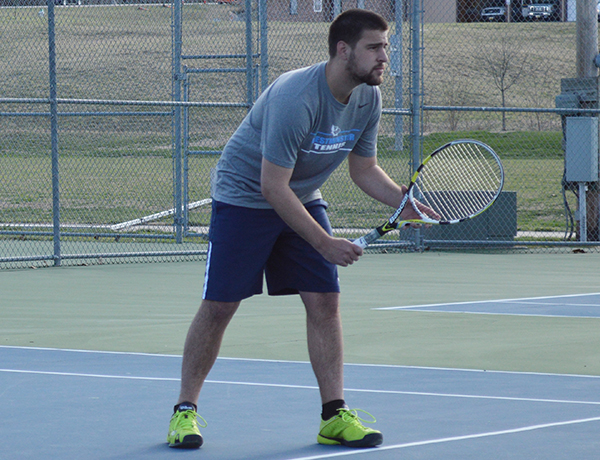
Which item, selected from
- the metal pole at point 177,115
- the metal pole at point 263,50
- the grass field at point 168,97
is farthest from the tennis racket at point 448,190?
the grass field at point 168,97

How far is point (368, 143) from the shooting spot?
481 centimetres

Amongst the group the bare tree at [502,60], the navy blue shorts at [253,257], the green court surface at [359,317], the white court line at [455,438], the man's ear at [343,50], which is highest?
the bare tree at [502,60]

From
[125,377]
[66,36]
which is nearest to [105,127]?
[66,36]

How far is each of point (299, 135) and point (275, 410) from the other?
1478 millimetres

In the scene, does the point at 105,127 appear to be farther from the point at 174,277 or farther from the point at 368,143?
the point at 368,143

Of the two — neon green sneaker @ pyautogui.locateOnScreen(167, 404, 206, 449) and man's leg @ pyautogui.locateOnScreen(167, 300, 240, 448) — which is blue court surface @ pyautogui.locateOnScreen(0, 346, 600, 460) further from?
man's leg @ pyautogui.locateOnScreen(167, 300, 240, 448)

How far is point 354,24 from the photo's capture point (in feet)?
14.0

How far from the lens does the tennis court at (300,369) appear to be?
4.54 meters

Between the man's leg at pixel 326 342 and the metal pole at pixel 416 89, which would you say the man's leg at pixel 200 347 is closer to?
the man's leg at pixel 326 342

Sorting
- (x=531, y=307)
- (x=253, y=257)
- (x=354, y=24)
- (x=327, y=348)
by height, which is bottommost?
(x=531, y=307)

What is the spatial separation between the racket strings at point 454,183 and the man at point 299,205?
0.62 m

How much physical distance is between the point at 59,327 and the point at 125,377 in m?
2.01

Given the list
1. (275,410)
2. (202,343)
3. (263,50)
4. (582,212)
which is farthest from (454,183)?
(582,212)

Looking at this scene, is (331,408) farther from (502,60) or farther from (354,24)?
(502,60)
